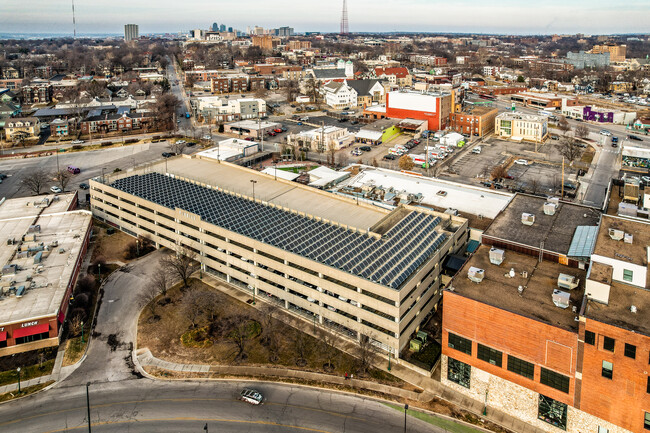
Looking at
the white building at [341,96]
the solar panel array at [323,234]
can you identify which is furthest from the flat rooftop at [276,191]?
the white building at [341,96]

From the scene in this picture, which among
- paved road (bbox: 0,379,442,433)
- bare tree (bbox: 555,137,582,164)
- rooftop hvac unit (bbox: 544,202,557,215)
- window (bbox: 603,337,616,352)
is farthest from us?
bare tree (bbox: 555,137,582,164)

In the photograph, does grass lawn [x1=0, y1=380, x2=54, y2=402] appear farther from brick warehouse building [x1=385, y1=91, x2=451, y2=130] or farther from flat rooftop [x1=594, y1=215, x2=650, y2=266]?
brick warehouse building [x1=385, y1=91, x2=451, y2=130]

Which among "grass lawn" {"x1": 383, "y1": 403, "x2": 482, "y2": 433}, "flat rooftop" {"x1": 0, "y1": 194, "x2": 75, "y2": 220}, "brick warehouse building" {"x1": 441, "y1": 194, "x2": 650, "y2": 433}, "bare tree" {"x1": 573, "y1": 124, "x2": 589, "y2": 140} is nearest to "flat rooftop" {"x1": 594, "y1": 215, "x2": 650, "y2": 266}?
"brick warehouse building" {"x1": 441, "y1": 194, "x2": 650, "y2": 433}

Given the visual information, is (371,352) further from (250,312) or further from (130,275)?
Result: (130,275)

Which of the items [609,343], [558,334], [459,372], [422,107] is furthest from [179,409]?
[422,107]

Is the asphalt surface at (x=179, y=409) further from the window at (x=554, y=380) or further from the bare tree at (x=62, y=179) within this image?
the bare tree at (x=62, y=179)

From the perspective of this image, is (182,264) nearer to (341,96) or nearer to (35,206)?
(35,206)
